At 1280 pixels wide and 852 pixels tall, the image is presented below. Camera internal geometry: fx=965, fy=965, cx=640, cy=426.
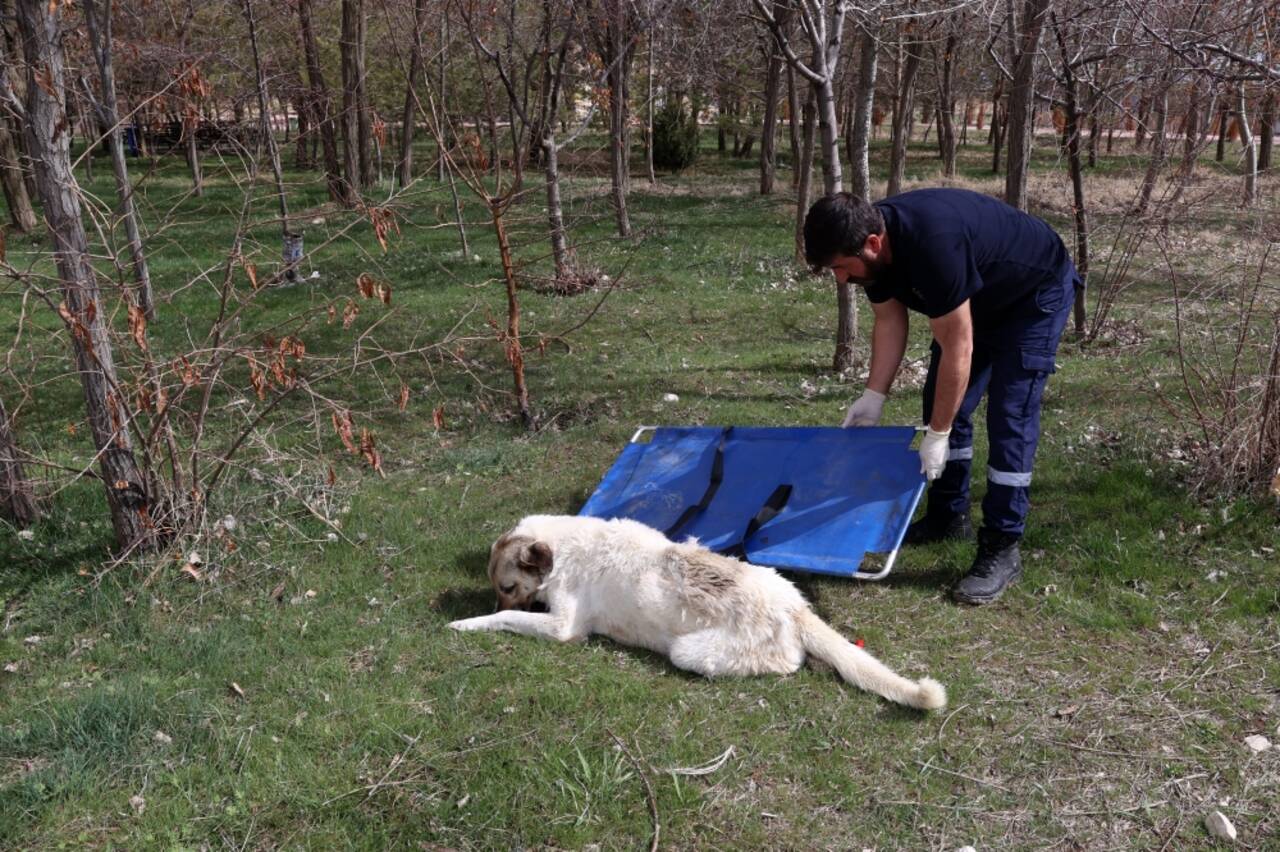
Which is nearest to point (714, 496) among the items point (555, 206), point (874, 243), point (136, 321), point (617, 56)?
point (874, 243)

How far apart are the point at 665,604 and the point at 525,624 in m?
0.77

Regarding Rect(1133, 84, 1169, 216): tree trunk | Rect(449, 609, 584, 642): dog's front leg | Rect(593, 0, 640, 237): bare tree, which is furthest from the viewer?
Rect(593, 0, 640, 237): bare tree

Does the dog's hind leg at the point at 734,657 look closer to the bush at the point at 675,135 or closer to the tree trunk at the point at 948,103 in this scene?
the tree trunk at the point at 948,103

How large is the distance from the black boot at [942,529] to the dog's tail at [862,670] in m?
1.33

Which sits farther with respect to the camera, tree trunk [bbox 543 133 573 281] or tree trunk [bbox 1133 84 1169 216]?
tree trunk [bbox 543 133 573 281]

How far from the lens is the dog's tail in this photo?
403cm

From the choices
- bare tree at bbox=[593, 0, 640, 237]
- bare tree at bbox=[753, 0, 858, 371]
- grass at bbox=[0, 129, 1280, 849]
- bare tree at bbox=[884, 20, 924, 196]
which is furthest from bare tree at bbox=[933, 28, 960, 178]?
grass at bbox=[0, 129, 1280, 849]

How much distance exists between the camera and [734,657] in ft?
14.3

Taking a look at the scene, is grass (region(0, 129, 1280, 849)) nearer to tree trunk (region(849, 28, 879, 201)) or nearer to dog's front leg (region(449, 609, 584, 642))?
dog's front leg (region(449, 609, 584, 642))

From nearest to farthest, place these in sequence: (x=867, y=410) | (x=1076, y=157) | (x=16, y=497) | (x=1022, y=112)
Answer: (x=867, y=410) < (x=16, y=497) < (x=1076, y=157) < (x=1022, y=112)

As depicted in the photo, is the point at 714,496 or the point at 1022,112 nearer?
the point at 714,496

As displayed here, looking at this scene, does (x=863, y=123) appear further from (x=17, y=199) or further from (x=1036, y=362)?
(x=17, y=199)

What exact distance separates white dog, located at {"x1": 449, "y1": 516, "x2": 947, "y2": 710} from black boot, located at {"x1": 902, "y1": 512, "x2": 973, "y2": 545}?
129cm

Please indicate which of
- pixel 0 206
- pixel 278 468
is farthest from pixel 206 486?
pixel 0 206
